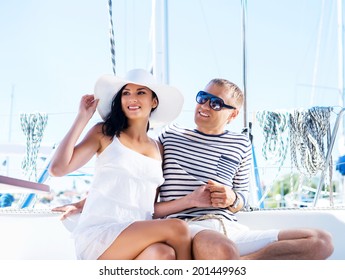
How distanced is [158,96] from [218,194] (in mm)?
384

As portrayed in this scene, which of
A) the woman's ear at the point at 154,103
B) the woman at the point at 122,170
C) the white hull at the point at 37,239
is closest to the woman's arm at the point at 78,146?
the woman at the point at 122,170

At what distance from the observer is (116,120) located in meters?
Result: 1.44

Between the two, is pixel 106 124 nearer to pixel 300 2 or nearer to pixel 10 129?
pixel 10 129

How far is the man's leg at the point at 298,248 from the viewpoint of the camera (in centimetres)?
140

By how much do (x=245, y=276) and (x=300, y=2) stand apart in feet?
17.8

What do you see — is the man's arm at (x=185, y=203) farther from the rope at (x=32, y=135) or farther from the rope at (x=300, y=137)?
the rope at (x=32, y=135)

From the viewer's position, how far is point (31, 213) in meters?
1.85

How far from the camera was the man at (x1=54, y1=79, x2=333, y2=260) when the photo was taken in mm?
1406

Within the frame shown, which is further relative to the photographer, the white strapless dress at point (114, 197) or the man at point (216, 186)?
the man at point (216, 186)

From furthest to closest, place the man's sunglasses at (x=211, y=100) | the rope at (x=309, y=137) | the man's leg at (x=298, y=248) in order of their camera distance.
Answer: the rope at (x=309, y=137) → the man's sunglasses at (x=211, y=100) → the man's leg at (x=298, y=248)

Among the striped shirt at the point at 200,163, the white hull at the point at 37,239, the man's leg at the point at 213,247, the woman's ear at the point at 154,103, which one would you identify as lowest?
the white hull at the point at 37,239

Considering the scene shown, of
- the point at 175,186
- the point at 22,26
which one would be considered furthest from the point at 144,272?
the point at 22,26

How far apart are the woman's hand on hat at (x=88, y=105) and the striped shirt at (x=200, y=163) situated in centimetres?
32

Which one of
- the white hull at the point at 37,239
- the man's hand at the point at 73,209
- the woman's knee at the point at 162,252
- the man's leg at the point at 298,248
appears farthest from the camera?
the white hull at the point at 37,239
